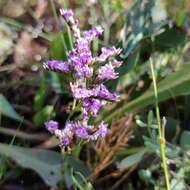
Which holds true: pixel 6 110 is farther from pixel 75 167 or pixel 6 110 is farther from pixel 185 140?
pixel 185 140

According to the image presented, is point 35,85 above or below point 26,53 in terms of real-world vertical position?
below

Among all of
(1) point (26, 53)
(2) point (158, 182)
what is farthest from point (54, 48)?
(2) point (158, 182)

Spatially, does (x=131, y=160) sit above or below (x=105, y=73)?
below

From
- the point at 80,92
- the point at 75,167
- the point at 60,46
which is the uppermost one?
the point at 60,46

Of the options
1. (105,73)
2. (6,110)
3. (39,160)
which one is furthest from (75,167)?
(105,73)

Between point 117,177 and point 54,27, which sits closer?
point 117,177

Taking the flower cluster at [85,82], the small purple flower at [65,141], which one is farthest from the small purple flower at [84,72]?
the small purple flower at [65,141]

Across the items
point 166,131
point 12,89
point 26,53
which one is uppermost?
point 26,53

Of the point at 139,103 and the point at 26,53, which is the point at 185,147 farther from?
the point at 26,53
